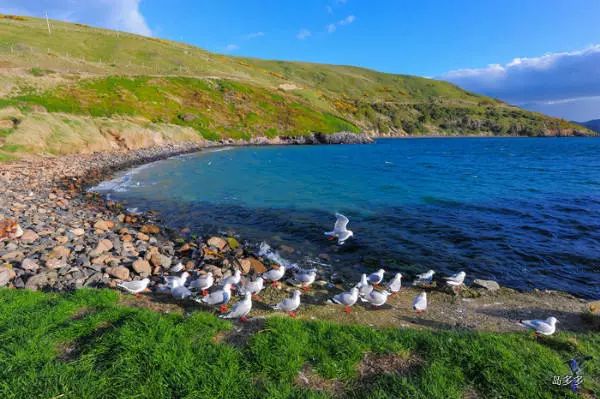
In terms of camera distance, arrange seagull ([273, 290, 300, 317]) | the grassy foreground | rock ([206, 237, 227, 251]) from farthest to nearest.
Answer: rock ([206, 237, 227, 251]), seagull ([273, 290, 300, 317]), the grassy foreground

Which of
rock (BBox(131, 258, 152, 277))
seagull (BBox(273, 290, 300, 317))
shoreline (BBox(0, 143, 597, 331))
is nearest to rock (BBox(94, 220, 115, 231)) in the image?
shoreline (BBox(0, 143, 597, 331))

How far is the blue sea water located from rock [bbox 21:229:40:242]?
7.59 m

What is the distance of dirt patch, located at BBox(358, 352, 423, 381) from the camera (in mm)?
6723

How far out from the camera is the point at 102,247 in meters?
14.4

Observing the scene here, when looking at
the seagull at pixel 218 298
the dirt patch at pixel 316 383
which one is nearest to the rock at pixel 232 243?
the seagull at pixel 218 298

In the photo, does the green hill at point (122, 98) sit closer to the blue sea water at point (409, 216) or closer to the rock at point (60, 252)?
the blue sea water at point (409, 216)

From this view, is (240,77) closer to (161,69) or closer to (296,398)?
(161,69)

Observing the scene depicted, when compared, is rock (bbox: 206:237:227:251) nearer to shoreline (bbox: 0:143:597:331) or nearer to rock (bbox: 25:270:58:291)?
shoreline (bbox: 0:143:597:331)

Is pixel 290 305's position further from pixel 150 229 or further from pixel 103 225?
pixel 103 225

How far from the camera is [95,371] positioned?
6.14 meters

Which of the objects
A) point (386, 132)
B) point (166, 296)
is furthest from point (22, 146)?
point (386, 132)

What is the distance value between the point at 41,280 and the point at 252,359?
8.62m

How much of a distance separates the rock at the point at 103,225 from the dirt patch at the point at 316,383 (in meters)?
15.4

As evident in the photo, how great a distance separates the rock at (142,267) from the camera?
1280cm
